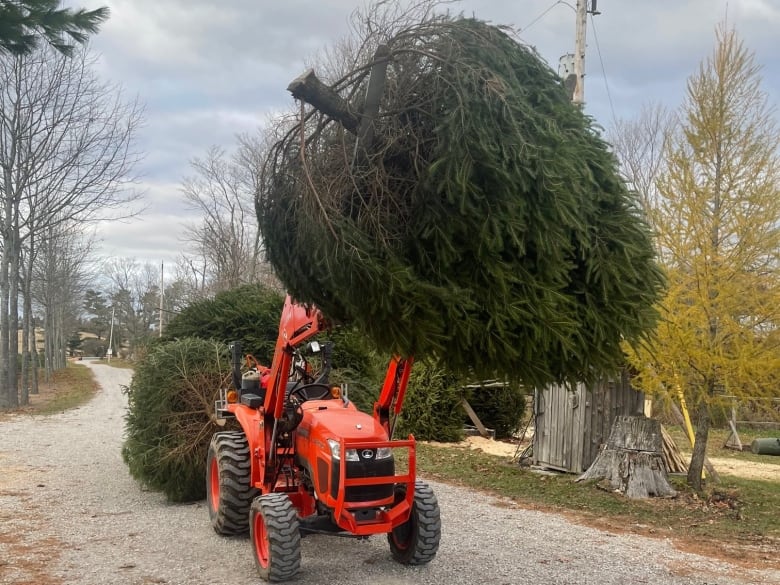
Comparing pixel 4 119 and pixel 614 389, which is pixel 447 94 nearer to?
pixel 614 389

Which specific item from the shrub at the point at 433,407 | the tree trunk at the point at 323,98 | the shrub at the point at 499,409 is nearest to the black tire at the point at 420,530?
the tree trunk at the point at 323,98

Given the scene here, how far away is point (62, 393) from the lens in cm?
2756

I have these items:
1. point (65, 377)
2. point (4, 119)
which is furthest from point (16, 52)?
point (65, 377)

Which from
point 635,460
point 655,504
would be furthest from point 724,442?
point 655,504

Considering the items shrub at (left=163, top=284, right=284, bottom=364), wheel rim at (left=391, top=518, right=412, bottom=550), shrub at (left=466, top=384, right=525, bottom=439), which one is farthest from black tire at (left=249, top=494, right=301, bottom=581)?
shrub at (left=466, top=384, right=525, bottom=439)

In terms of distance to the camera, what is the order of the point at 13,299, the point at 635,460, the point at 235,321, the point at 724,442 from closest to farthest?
the point at 635,460
the point at 235,321
the point at 724,442
the point at 13,299

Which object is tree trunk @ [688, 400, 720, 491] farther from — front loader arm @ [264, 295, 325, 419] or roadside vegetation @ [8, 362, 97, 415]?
roadside vegetation @ [8, 362, 97, 415]

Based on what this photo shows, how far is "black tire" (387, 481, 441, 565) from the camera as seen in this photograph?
17.6ft

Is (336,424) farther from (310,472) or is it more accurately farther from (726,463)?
(726,463)

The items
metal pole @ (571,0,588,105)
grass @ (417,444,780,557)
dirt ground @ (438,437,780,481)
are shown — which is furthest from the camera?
metal pole @ (571,0,588,105)

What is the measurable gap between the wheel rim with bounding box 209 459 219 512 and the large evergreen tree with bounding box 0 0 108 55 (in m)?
3.95

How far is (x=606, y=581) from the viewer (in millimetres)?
5383

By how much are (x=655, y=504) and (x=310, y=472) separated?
477 centimetres

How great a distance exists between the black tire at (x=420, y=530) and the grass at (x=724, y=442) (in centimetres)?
993
